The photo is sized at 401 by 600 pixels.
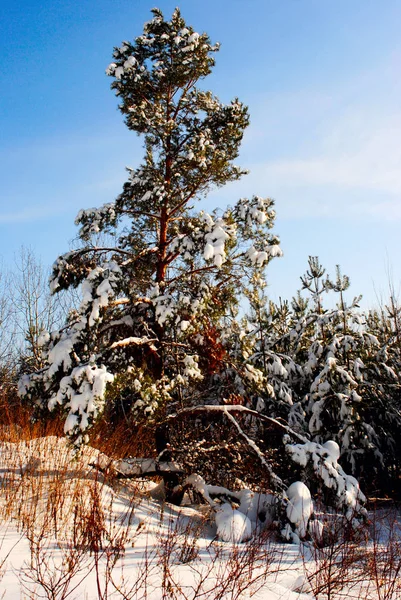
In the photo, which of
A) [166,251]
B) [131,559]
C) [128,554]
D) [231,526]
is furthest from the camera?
[166,251]

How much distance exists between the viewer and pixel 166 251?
29.1 ft

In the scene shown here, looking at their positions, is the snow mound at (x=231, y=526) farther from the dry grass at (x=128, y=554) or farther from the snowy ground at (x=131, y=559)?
the dry grass at (x=128, y=554)

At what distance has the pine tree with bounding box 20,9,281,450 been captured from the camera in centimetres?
698

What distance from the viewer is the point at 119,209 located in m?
8.36

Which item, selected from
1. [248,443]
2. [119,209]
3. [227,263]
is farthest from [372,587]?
[119,209]

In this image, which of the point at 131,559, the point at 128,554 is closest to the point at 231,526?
the point at 128,554

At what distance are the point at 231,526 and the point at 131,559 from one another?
7.38ft

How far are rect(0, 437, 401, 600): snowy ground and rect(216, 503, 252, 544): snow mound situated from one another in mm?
150

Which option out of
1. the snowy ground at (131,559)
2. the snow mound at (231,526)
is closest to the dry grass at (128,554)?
the snowy ground at (131,559)

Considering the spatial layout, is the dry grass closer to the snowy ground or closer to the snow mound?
the snowy ground

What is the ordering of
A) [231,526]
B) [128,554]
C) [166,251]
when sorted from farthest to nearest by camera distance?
[166,251], [231,526], [128,554]

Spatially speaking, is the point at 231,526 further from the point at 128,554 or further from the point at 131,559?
the point at 131,559

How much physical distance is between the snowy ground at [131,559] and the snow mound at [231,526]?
150 millimetres

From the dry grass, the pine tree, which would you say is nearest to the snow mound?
the dry grass
